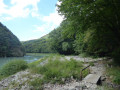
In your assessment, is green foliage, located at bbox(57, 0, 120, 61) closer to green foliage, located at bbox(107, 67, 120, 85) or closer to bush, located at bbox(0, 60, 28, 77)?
green foliage, located at bbox(107, 67, 120, 85)

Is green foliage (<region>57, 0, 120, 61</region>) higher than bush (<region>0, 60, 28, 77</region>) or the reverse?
higher

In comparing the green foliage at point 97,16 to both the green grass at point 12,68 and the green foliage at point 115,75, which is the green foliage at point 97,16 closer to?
the green foliage at point 115,75

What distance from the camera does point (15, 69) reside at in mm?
9023

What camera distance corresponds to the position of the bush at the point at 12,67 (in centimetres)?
883

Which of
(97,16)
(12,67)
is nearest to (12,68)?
(12,67)

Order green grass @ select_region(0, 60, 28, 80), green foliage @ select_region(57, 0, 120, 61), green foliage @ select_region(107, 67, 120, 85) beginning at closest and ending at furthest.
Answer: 1. green foliage @ select_region(107, 67, 120, 85)
2. green foliage @ select_region(57, 0, 120, 61)
3. green grass @ select_region(0, 60, 28, 80)

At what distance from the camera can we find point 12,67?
9.10m

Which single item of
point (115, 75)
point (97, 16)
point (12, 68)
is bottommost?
point (12, 68)

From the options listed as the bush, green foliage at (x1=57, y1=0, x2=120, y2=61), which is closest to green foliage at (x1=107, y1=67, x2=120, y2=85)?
green foliage at (x1=57, y1=0, x2=120, y2=61)

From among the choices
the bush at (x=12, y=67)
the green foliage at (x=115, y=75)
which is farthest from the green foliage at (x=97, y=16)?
the bush at (x=12, y=67)

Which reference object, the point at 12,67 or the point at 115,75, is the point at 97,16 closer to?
the point at 115,75

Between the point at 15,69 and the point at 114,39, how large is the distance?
10044mm

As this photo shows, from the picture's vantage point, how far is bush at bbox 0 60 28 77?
8.83 m

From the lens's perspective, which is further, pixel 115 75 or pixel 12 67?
pixel 12 67
